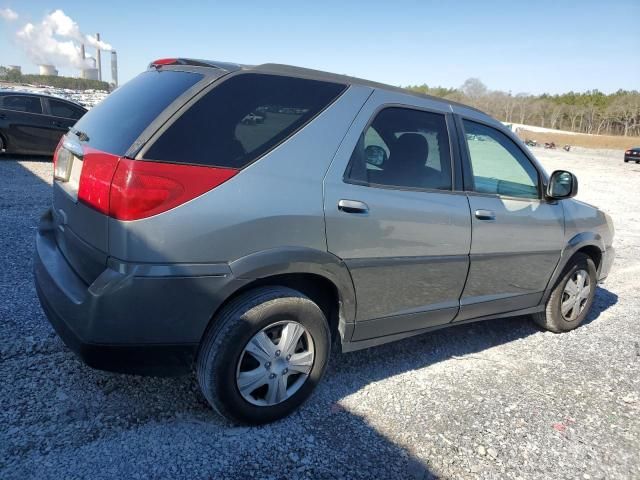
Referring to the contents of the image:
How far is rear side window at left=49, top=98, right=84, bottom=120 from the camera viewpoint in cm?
1170

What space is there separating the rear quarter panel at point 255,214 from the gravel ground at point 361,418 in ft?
3.18

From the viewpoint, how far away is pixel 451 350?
3873 millimetres

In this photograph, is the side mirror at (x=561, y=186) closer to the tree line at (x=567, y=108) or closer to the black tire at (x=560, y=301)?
the black tire at (x=560, y=301)

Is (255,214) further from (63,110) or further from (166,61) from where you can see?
(63,110)

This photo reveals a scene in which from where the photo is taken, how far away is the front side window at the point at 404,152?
2.77m

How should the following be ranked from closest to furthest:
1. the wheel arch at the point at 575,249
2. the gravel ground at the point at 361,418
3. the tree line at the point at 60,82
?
the gravel ground at the point at 361,418 < the wheel arch at the point at 575,249 < the tree line at the point at 60,82

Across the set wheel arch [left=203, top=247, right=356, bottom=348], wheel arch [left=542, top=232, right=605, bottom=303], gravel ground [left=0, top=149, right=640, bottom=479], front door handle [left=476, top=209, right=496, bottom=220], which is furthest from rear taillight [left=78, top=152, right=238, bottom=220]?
wheel arch [left=542, top=232, right=605, bottom=303]

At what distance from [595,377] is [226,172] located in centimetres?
314

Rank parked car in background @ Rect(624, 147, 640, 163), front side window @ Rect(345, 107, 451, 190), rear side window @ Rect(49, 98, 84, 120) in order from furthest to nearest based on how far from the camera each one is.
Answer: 1. parked car in background @ Rect(624, 147, 640, 163)
2. rear side window @ Rect(49, 98, 84, 120)
3. front side window @ Rect(345, 107, 451, 190)

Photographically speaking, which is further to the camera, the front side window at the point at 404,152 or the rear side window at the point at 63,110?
the rear side window at the point at 63,110

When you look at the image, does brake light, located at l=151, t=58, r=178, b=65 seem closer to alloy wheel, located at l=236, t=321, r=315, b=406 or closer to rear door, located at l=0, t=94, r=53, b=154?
alloy wheel, located at l=236, t=321, r=315, b=406

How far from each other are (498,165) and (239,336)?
2.42m

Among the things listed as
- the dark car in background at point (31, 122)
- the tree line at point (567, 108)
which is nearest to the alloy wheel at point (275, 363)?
the dark car in background at point (31, 122)

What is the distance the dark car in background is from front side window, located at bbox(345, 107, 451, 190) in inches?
425
